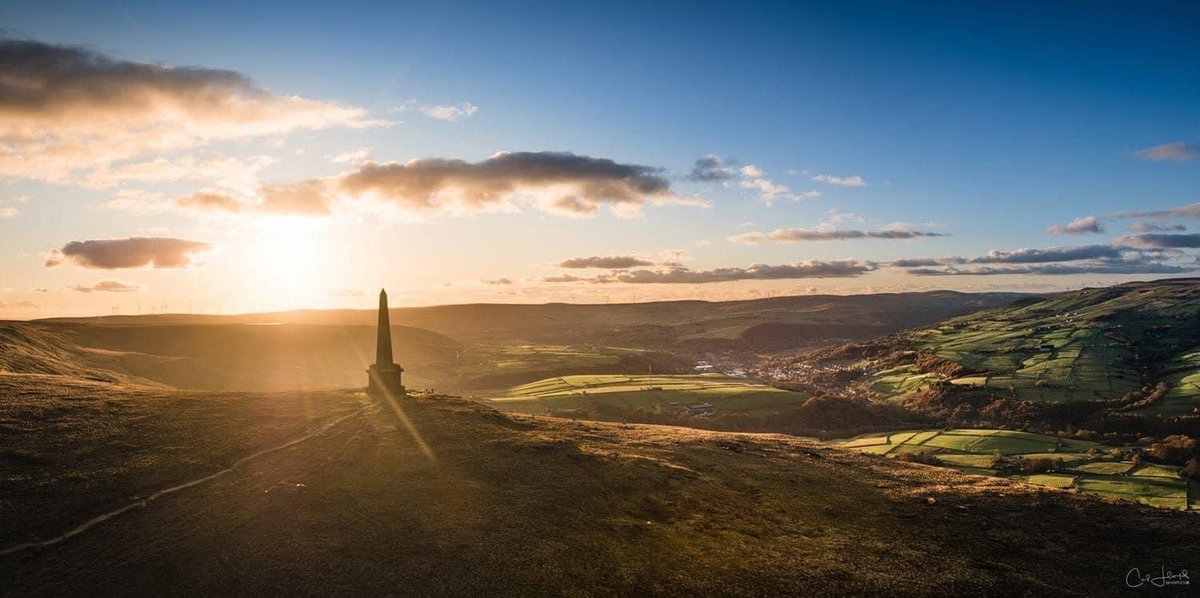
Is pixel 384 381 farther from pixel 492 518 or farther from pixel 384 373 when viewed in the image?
pixel 492 518

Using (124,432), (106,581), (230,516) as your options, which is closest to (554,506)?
(230,516)

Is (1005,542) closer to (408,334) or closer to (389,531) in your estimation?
(389,531)

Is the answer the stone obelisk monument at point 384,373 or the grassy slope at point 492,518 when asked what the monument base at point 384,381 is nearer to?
the stone obelisk monument at point 384,373

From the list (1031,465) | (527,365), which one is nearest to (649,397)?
(1031,465)

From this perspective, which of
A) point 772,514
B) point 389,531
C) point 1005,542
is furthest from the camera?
point 772,514

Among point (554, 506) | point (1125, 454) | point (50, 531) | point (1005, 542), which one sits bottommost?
point (1125, 454)

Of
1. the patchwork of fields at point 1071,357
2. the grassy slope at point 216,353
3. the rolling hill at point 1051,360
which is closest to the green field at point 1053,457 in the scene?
the rolling hill at point 1051,360
